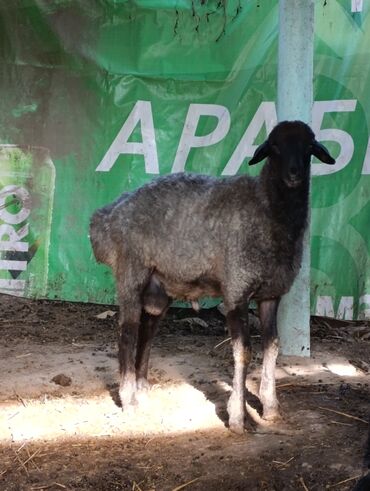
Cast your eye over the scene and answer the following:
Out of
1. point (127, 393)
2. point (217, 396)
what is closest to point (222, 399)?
point (217, 396)

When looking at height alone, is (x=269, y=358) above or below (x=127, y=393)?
above

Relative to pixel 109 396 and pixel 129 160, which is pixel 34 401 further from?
pixel 129 160

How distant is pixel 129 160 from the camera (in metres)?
7.60

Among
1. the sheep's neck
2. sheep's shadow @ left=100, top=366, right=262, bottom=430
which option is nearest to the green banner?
sheep's shadow @ left=100, top=366, right=262, bottom=430

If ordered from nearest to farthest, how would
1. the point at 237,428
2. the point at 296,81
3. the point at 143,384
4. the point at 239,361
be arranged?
the point at 237,428 → the point at 239,361 → the point at 143,384 → the point at 296,81

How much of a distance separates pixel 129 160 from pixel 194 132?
72cm

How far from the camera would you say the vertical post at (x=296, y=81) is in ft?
20.3

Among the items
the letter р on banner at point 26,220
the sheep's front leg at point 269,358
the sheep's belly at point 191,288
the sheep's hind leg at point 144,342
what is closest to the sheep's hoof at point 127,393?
the sheep's hind leg at point 144,342


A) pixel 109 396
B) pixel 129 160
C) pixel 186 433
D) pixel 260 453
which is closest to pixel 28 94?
pixel 129 160

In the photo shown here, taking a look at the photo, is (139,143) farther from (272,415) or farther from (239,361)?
(272,415)

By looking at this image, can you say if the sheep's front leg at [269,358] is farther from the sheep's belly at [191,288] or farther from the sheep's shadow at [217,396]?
the sheep's belly at [191,288]

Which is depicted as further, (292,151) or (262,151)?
(262,151)

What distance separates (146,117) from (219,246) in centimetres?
289

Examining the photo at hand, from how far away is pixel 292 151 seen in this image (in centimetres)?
479
